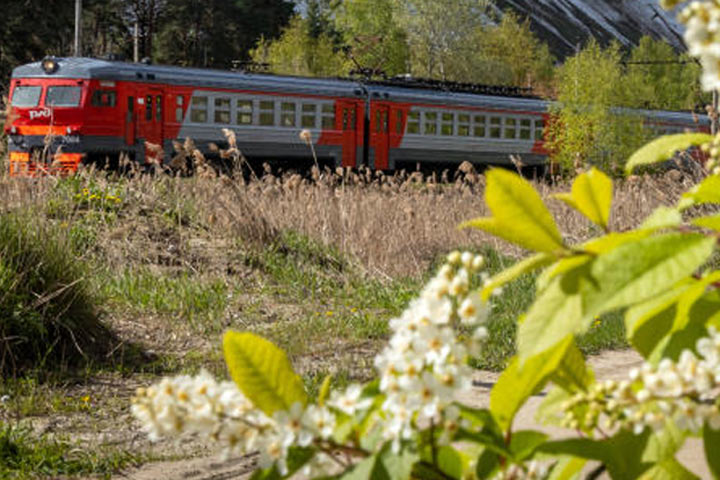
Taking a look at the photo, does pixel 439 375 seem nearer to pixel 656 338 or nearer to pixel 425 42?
pixel 656 338

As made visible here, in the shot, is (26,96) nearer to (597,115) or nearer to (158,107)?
(158,107)

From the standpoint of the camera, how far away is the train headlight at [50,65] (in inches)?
733

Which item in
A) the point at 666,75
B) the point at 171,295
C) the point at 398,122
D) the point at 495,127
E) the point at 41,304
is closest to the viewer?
the point at 41,304

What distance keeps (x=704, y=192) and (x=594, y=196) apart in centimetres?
12

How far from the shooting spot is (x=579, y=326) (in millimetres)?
707

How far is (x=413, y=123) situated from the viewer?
72.2 ft

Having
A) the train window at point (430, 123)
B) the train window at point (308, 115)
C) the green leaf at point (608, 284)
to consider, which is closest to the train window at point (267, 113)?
the train window at point (308, 115)

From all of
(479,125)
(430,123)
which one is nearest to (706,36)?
(430,123)

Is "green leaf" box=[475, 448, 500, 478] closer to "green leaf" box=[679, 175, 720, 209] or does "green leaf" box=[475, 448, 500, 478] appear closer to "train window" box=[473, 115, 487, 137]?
"green leaf" box=[679, 175, 720, 209]

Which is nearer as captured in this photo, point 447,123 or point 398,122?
point 398,122

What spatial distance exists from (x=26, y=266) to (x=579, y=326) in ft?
15.2

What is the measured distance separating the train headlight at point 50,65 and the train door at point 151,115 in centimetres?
182

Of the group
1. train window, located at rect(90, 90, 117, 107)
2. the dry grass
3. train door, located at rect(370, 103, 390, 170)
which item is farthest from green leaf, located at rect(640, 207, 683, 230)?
train door, located at rect(370, 103, 390, 170)

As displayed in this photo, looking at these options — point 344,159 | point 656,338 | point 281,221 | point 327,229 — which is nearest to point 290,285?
point 327,229
